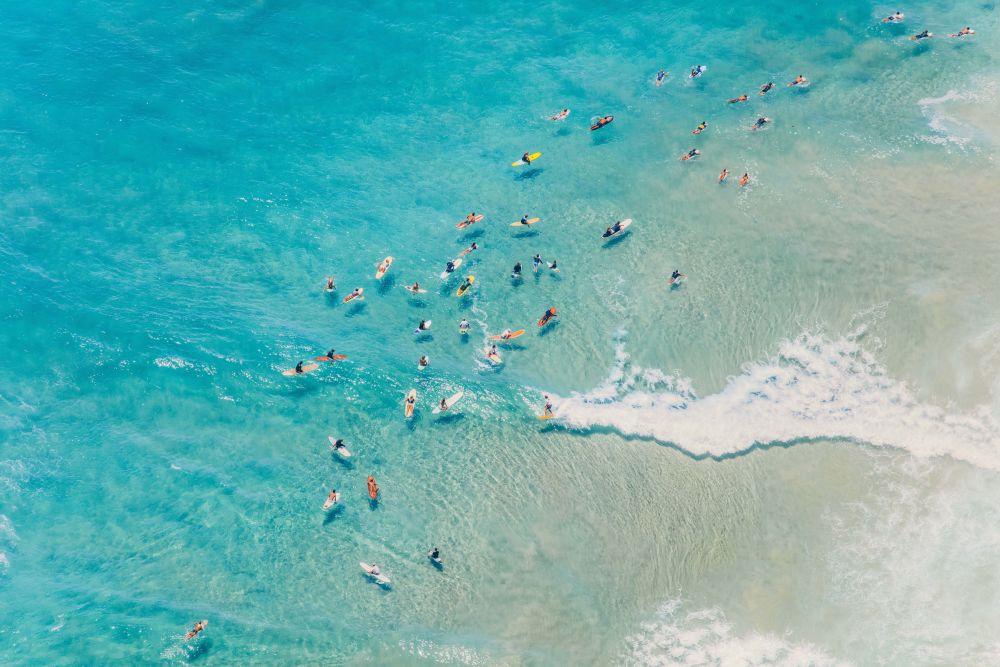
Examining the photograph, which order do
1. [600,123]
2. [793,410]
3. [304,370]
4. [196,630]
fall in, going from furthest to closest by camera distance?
[600,123] < [304,370] < [793,410] < [196,630]

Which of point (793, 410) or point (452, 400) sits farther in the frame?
point (452, 400)

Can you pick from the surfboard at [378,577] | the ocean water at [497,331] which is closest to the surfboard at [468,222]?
the ocean water at [497,331]

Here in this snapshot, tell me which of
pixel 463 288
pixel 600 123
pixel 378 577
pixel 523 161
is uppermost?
pixel 600 123

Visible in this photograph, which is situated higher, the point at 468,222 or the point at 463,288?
the point at 468,222

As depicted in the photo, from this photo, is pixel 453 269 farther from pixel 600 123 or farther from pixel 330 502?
pixel 600 123

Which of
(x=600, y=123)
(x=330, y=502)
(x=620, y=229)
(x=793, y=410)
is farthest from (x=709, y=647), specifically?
(x=600, y=123)

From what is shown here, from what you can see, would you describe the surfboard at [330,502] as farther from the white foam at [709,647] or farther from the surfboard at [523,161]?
the surfboard at [523,161]

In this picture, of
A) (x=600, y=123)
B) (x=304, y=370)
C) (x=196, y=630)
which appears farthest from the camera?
(x=600, y=123)

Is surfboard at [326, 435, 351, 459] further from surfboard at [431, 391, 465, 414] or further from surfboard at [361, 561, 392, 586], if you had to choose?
surfboard at [361, 561, 392, 586]
